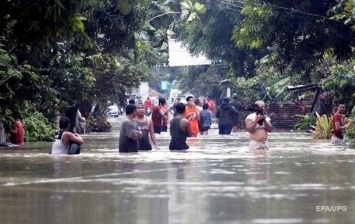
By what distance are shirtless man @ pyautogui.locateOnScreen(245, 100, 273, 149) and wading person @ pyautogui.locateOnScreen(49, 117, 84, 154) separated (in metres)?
3.66

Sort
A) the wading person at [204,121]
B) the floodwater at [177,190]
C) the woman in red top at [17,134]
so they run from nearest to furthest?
the floodwater at [177,190]
the woman in red top at [17,134]
the wading person at [204,121]

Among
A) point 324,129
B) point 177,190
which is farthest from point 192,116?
point 177,190

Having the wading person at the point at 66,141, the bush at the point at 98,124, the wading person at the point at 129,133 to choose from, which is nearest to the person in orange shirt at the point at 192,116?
the wading person at the point at 129,133

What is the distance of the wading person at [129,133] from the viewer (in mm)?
20469

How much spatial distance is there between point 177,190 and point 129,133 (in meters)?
8.09

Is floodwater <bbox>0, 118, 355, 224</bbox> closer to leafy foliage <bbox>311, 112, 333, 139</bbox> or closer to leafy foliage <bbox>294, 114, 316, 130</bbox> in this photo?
leafy foliage <bbox>311, 112, 333, 139</bbox>

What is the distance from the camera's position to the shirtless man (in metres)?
21.2

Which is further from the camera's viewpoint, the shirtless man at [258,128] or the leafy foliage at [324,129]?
the leafy foliage at [324,129]

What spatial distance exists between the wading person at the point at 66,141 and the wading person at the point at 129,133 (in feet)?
3.10

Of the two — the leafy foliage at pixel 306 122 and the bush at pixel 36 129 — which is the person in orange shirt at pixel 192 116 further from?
the leafy foliage at pixel 306 122

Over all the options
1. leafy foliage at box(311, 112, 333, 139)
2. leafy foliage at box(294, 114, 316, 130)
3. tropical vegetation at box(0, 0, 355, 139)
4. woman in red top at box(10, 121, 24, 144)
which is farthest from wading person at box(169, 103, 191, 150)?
leafy foliage at box(294, 114, 316, 130)
